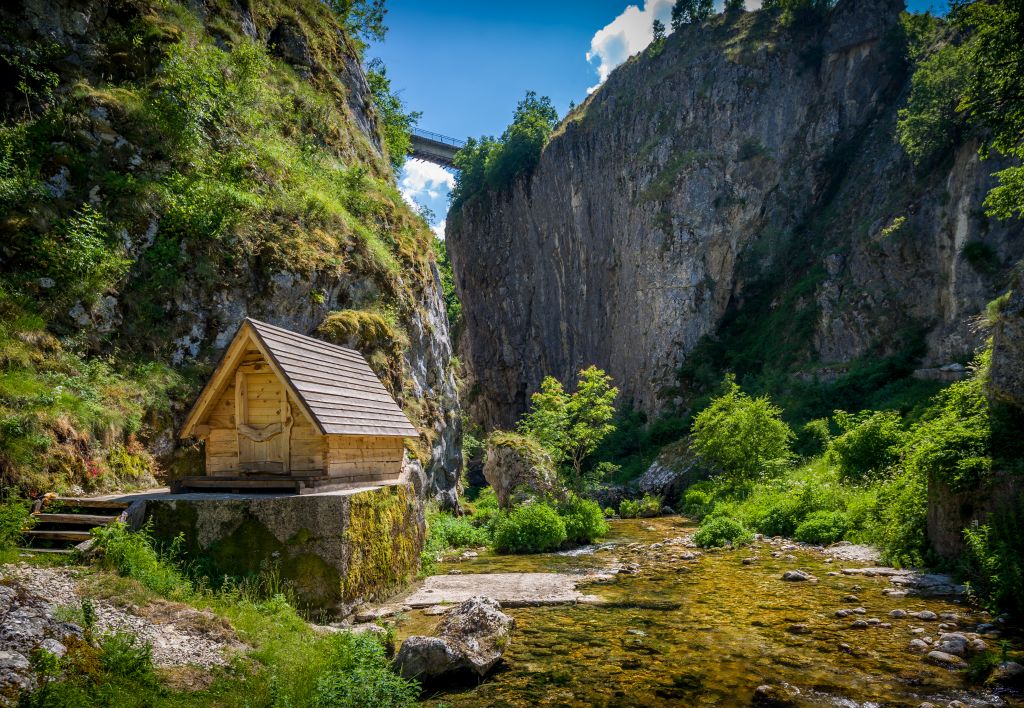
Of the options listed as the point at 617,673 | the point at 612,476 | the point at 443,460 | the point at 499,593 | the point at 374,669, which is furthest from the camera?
the point at 612,476

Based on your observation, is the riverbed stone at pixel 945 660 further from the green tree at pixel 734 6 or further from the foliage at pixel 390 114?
the green tree at pixel 734 6

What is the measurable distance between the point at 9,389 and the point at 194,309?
519 centimetres

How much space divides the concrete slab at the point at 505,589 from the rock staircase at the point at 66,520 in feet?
15.3

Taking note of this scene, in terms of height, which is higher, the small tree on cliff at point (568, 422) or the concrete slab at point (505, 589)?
the small tree on cliff at point (568, 422)

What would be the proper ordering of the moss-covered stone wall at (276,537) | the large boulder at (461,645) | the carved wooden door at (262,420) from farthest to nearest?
the carved wooden door at (262,420), the moss-covered stone wall at (276,537), the large boulder at (461,645)

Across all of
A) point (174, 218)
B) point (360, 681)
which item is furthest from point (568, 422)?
point (360, 681)

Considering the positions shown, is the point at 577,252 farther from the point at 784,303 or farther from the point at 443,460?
the point at 443,460

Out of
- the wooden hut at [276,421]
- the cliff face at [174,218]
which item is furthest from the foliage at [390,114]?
the wooden hut at [276,421]

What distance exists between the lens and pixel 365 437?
1123 centimetres

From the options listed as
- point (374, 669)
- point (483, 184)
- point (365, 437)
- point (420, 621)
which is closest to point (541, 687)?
point (374, 669)

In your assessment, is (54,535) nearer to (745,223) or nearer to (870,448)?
(870,448)

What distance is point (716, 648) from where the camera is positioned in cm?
750

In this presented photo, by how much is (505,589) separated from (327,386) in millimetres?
5122

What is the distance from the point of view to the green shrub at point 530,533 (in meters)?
16.0
